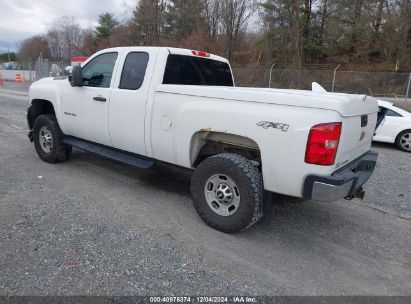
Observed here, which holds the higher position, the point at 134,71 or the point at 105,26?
the point at 105,26

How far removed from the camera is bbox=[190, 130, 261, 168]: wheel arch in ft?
11.8

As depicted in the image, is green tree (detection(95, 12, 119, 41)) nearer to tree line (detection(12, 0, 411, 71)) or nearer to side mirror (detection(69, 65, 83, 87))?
tree line (detection(12, 0, 411, 71))

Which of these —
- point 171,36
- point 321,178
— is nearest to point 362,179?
point 321,178

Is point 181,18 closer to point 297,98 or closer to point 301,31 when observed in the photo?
point 301,31

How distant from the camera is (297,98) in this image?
3.03m

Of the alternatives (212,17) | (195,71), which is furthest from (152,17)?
(195,71)

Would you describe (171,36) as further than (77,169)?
Yes

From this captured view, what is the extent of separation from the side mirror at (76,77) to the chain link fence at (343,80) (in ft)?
50.3

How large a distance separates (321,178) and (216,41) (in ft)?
93.7

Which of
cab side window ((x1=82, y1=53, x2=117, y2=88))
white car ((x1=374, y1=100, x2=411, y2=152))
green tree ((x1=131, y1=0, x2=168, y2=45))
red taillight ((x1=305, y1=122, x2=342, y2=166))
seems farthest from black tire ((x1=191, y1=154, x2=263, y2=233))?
green tree ((x1=131, y1=0, x2=168, y2=45))

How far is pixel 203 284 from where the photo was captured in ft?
9.14

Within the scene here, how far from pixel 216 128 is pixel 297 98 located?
908 millimetres

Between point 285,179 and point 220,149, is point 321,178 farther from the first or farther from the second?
point 220,149

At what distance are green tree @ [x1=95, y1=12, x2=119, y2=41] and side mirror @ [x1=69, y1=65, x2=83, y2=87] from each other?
60.6 m
